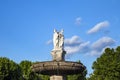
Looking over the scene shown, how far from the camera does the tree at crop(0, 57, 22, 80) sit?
2125 inches

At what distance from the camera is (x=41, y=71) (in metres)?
26.0

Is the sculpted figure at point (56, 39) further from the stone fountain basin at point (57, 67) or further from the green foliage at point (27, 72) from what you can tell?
the green foliage at point (27, 72)

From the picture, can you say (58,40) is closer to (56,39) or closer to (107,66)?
(56,39)

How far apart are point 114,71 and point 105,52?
5.36 m

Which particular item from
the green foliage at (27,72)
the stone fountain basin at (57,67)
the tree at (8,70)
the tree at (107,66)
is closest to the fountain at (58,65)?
the stone fountain basin at (57,67)

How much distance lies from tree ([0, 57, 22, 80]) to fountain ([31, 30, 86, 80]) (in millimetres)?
27115

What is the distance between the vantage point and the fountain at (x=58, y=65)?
82.4 ft

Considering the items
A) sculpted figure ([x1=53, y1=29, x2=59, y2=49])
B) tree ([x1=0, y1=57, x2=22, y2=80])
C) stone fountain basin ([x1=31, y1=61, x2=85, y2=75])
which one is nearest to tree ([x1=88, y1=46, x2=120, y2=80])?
tree ([x1=0, y1=57, x2=22, y2=80])

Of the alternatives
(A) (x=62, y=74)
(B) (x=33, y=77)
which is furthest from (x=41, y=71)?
(B) (x=33, y=77)

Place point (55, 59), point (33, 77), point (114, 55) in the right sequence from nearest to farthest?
point (55, 59) < point (114, 55) < point (33, 77)

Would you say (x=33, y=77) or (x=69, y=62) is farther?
(x=33, y=77)

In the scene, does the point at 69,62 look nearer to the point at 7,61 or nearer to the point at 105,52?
the point at 7,61

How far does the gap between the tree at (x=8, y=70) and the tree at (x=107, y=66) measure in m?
11.3

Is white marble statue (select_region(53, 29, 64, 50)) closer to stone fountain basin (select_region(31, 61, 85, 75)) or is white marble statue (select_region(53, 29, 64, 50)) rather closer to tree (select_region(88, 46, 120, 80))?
stone fountain basin (select_region(31, 61, 85, 75))
